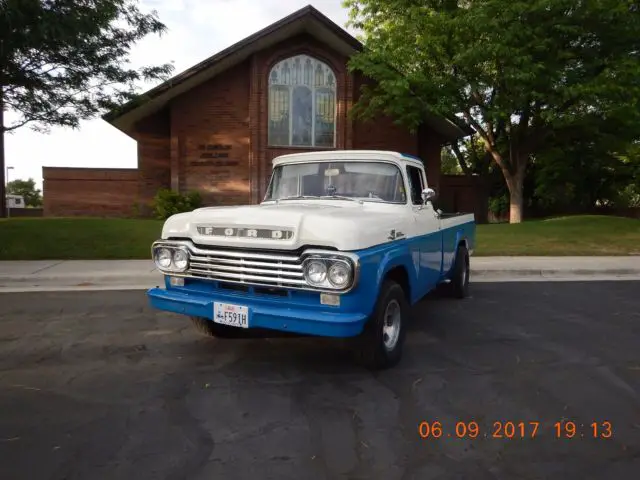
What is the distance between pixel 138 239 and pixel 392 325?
10.00 m

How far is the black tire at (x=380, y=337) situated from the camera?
412cm

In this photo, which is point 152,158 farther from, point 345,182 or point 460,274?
point 345,182

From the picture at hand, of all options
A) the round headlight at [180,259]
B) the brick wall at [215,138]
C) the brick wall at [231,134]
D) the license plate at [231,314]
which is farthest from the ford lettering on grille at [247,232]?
the brick wall at [215,138]

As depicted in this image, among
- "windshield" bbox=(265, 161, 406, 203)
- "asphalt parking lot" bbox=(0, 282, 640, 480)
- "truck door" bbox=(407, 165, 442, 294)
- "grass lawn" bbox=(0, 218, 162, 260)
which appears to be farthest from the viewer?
"grass lawn" bbox=(0, 218, 162, 260)

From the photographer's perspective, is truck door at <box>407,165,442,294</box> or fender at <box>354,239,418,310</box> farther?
truck door at <box>407,165,442,294</box>

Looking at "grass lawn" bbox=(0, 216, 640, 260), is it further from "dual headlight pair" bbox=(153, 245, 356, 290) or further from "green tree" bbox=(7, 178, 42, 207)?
"green tree" bbox=(7, 178, 42, 207)

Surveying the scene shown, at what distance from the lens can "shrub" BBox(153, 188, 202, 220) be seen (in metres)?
18.2

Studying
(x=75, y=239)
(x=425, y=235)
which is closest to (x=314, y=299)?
(x=425, y=235)

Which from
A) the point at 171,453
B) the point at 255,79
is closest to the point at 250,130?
the point at 255,79

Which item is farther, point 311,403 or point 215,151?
point 215,151

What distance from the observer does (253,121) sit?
19250 mm

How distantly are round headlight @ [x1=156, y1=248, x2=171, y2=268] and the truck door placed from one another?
2408 millimetres

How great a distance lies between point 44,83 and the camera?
13047 mm

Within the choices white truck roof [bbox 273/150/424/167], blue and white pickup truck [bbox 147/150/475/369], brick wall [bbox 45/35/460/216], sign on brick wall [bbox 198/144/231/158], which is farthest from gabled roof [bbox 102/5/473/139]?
blue and white pickup truck [bbox 147/150/475/369]
